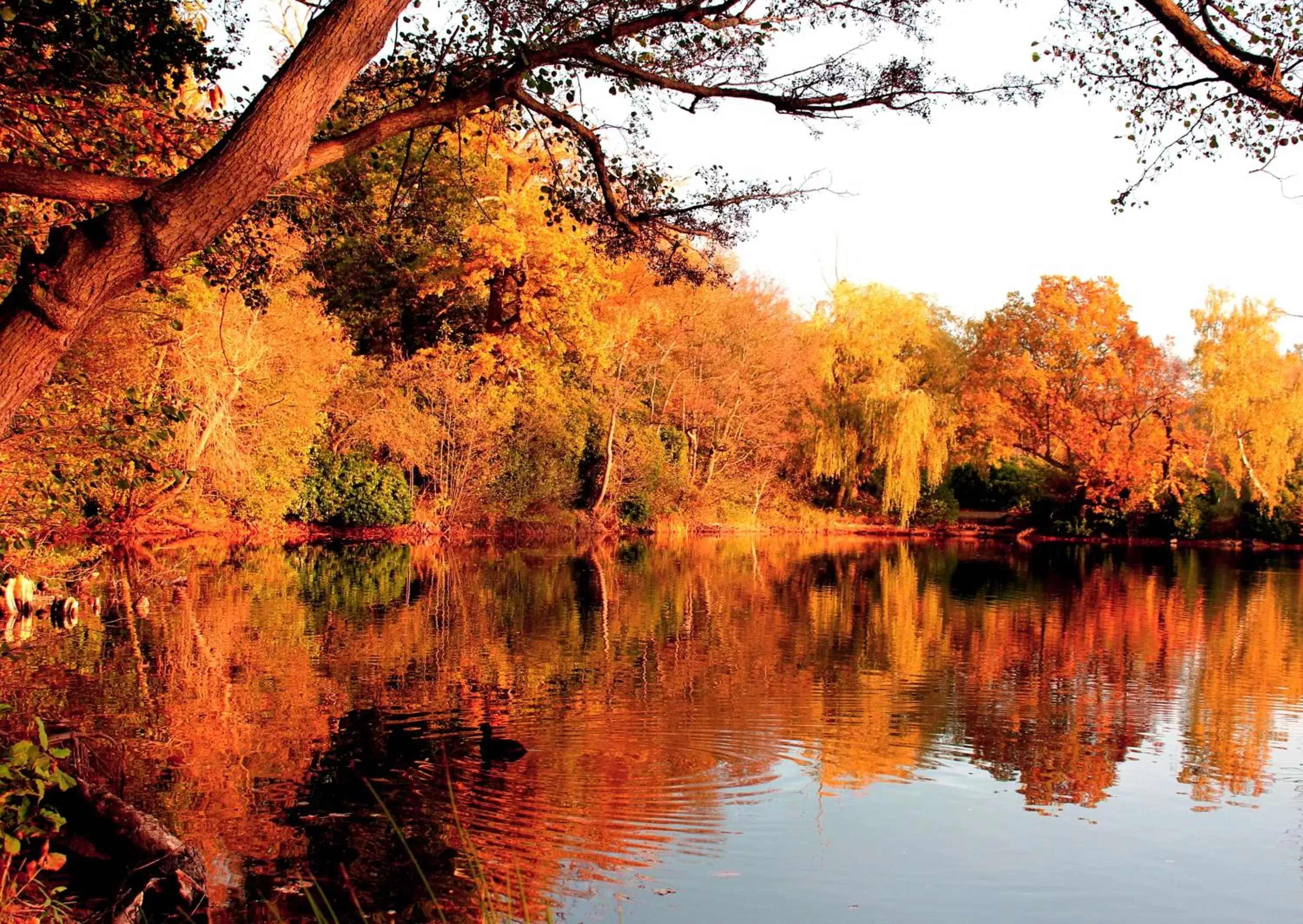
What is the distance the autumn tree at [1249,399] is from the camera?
35.7 meters

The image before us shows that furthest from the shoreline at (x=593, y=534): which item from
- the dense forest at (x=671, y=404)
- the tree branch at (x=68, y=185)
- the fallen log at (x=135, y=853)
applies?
the tree branch at (x=68, y=185)

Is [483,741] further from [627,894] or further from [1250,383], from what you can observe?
[1250,383]

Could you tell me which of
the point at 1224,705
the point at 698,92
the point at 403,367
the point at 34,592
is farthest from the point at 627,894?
the point at 403,367

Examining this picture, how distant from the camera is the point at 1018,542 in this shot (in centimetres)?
3884

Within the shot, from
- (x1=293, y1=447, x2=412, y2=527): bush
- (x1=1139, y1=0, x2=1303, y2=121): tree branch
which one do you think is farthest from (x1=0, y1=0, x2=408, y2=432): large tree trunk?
(x1=293, y1=447, x2=412, y2=527): bush

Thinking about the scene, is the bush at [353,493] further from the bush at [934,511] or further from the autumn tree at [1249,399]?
the autumn tree at [1249,399]

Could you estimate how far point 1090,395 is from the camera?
37188mm

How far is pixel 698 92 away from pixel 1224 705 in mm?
8438

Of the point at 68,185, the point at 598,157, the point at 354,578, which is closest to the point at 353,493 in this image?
the point at 354,578

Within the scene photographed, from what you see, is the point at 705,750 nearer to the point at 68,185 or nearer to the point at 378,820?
the point at 378,820

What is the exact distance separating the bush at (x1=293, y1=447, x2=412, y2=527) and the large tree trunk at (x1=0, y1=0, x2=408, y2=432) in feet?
81.8

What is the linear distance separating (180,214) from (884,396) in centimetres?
3488

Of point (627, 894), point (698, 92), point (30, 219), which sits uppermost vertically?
point (698, 92)

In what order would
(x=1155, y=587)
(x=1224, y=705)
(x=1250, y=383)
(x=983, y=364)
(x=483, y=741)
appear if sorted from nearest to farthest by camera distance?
1. (x=483, y=741)
2. (x=1224, y=705)
3. (x=1155, y=587)
4. (x=1250, y=383)
5. (x=983, y=364)
